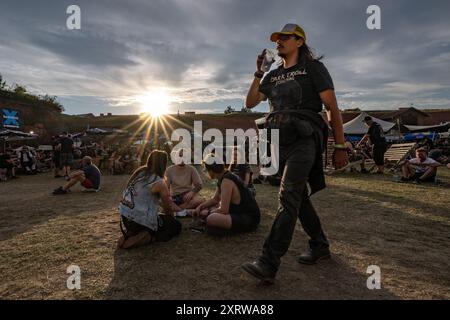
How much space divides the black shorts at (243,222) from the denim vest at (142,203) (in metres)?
0.96

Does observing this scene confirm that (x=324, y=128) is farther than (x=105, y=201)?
No

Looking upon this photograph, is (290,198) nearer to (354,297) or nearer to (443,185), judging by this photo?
(354,297)

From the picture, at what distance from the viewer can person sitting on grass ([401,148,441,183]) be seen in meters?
9.55

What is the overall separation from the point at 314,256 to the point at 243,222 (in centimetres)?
115

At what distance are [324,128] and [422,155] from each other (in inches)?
341

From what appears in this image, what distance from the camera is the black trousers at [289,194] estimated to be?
2426 mm

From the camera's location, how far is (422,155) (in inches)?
382

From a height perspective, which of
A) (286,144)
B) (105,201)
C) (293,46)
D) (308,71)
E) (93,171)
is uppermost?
(293,46)

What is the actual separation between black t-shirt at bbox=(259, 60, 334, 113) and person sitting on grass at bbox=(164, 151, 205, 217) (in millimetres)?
3059

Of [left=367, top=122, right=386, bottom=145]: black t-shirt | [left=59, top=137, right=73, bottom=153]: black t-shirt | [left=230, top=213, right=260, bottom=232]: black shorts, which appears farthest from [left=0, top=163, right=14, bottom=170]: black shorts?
[left=367, top=122, right=386, bottom=145]: black t-shirt

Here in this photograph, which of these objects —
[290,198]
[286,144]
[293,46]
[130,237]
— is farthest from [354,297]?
[130,237]

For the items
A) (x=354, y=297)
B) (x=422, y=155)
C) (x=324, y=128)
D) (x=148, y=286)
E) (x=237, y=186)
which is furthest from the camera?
(x=422, y=155)

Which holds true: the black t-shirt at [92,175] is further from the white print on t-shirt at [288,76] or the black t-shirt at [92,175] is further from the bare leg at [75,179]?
the white print on t-shirt at [288,76]

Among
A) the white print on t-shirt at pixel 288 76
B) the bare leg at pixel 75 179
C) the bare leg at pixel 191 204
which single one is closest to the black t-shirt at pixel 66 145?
the bare leg at pixel 75 179
